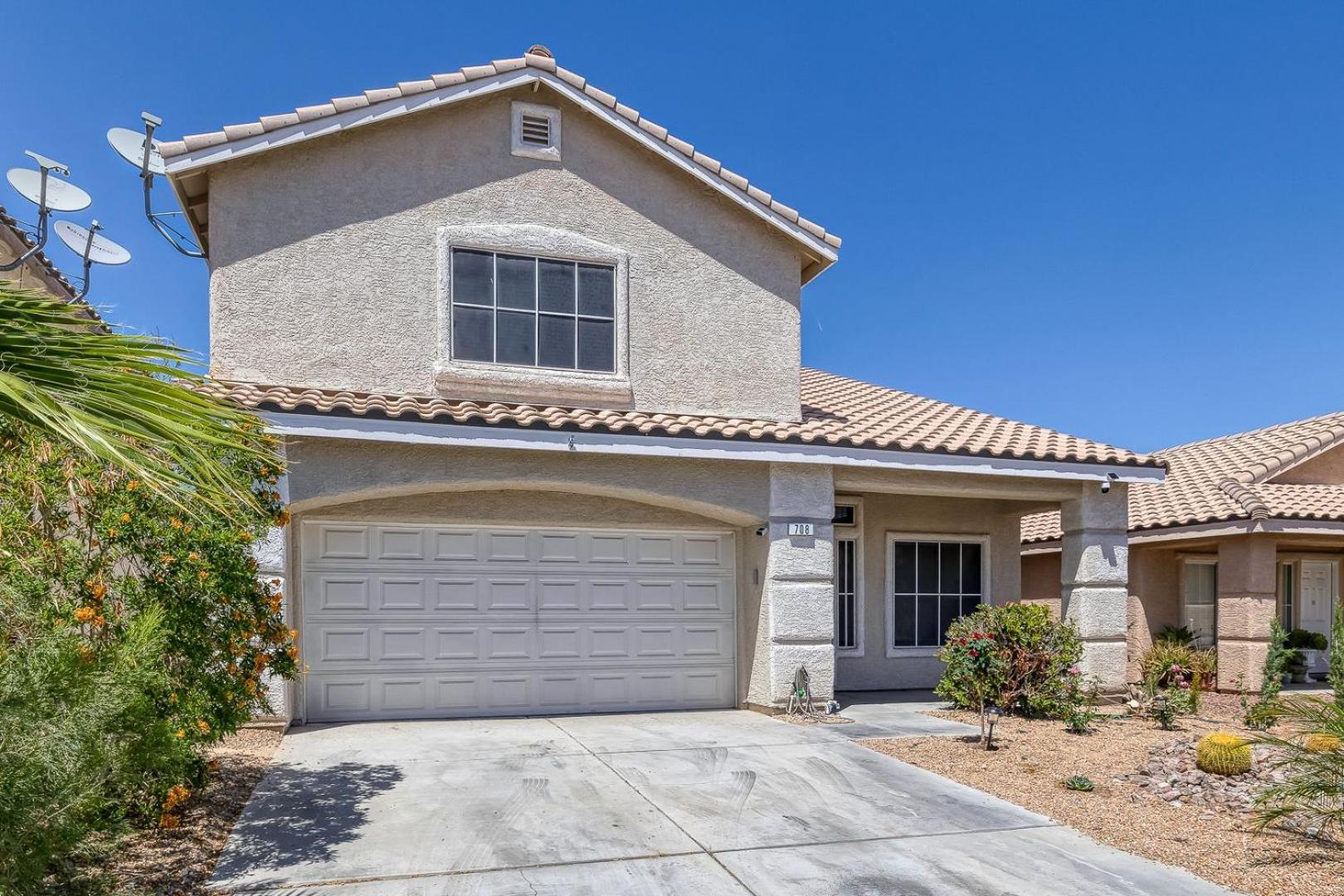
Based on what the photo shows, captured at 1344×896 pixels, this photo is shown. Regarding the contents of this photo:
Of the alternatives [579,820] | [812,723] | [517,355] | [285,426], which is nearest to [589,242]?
[517,355]

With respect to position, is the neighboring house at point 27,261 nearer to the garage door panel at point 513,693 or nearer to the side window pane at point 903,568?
the garage door panel at point 513,693

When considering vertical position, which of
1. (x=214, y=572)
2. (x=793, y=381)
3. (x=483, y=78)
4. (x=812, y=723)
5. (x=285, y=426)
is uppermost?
(x=483, y=78)

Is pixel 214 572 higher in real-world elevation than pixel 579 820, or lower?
higher

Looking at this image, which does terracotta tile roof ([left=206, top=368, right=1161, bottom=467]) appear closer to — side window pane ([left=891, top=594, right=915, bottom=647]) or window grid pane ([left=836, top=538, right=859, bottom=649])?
window grid pane ([left=836, top=538, right=859, bottom=649])

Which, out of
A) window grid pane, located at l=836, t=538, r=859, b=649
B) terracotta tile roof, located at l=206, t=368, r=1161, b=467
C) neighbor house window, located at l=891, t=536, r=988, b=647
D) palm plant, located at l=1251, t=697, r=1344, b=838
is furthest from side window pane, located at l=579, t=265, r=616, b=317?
palm plant, located at l=1251, t=697, r=1344, b=838

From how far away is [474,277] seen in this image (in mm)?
12031

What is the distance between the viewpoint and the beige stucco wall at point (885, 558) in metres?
14.6

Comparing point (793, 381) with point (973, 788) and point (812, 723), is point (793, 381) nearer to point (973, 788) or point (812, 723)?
point (812, 723)

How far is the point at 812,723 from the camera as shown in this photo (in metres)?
11.4

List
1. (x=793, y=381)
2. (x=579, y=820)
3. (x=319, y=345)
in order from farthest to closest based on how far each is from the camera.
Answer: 1. (x=793, y=381)
2. (x=319, y=345)
3. (x=579, y=820)

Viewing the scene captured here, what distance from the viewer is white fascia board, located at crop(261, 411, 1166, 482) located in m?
10.1

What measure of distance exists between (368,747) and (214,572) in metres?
3.67

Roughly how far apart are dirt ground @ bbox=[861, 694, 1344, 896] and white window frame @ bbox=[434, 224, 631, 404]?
5450mm

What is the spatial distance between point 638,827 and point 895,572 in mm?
8631
